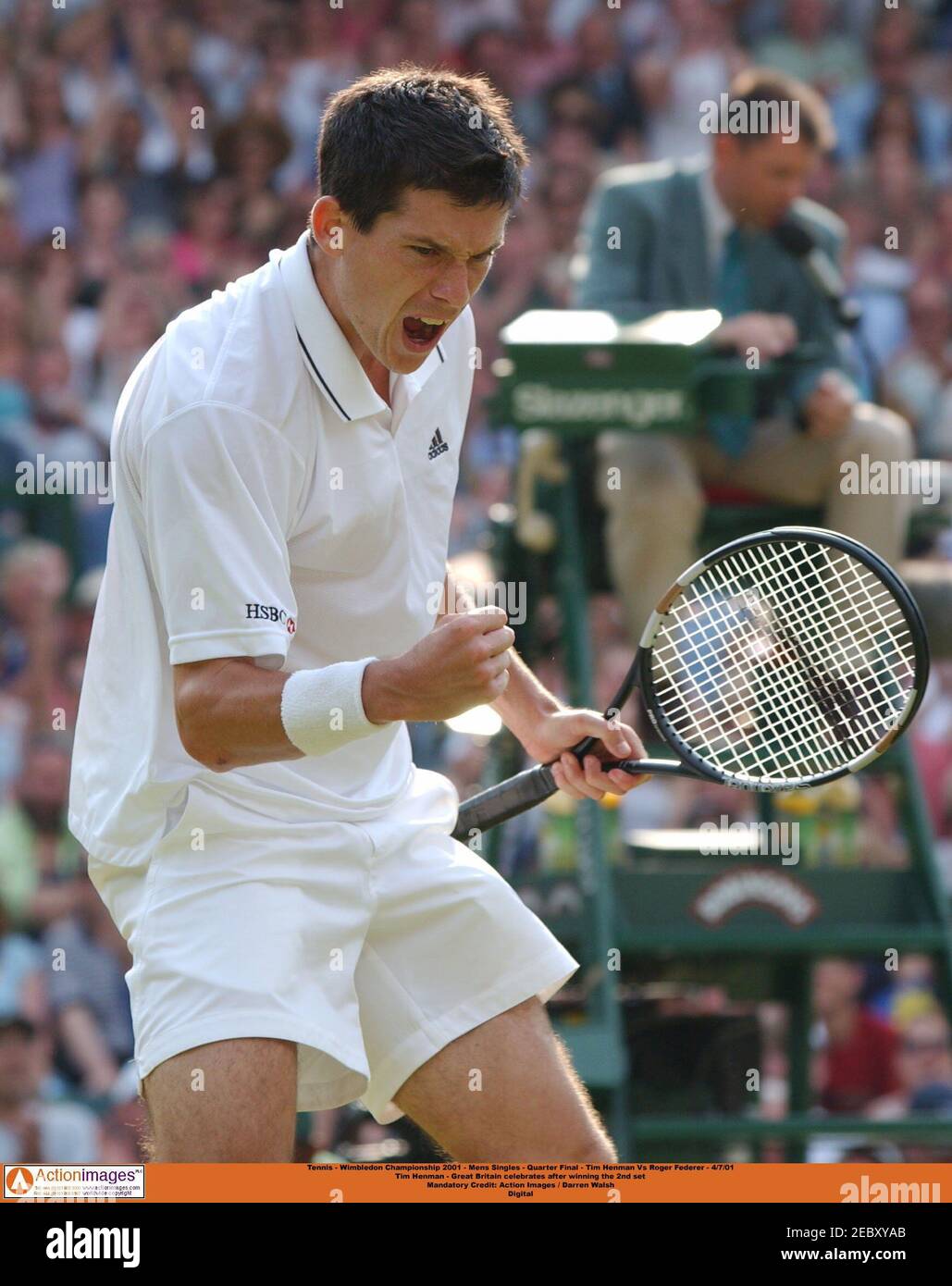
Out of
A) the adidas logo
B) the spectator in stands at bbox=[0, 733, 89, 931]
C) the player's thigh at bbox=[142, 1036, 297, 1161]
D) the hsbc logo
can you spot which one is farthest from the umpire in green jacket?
the player's thigh at bbox=[142, 1036, 297, 1161]

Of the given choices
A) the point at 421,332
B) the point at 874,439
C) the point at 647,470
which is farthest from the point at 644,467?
the point at 421,332

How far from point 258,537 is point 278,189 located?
6.94 meters

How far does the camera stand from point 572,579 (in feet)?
19.1

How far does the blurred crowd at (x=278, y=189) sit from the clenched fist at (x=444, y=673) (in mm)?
4275

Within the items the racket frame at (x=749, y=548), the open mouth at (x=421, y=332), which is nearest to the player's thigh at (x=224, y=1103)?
the racket frame at (x=749, y=548)

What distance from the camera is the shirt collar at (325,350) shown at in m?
2.97

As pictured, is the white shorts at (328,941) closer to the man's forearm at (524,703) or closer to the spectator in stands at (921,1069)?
the man's forearm at (524,703)

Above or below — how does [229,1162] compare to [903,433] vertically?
below

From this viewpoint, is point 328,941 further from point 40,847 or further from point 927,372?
point 927,372

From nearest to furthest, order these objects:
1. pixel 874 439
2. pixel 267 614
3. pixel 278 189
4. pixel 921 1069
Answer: pixel 267 614, pixel 874 439, pixel 921 1069, pixel 278 189

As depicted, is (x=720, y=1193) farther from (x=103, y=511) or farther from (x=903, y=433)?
(x=103, y=511)

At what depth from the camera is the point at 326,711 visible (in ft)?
9.20
